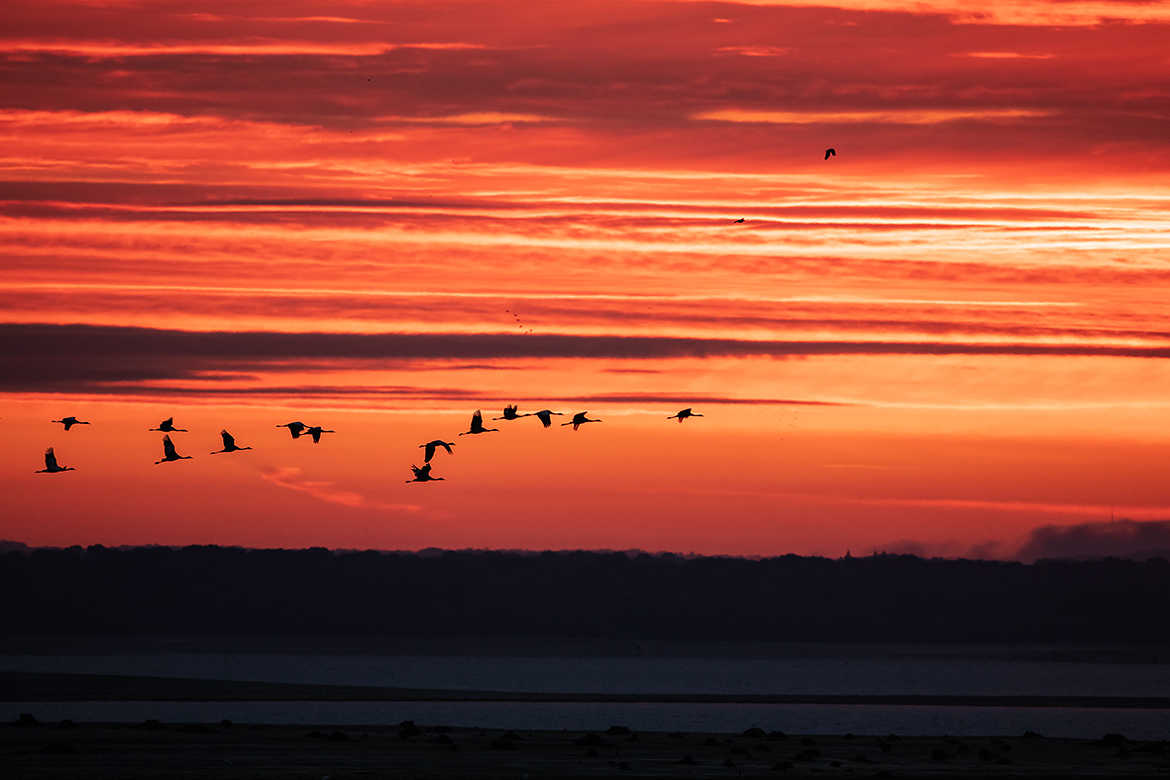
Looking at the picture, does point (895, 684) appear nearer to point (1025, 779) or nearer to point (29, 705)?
point (29, 705)

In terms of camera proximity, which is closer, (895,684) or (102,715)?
(102,715)

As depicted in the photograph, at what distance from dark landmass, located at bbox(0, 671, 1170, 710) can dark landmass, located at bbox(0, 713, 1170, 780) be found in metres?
49.2

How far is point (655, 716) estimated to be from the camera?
118625mm

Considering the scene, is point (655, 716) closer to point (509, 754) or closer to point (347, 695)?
point (347, 695)

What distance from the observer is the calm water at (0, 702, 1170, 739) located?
10325 cm

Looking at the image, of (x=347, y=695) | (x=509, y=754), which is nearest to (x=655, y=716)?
(x=347, y=695)

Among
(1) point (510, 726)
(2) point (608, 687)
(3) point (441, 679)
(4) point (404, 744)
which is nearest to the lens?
(4) point (404, 744)

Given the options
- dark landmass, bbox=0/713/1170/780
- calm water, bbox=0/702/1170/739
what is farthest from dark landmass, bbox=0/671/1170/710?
dark landmass, bbox=0/713/1170/780

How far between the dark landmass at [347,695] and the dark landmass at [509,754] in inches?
1935

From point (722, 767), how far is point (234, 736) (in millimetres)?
23720

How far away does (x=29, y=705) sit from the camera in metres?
116

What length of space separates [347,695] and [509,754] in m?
72.0

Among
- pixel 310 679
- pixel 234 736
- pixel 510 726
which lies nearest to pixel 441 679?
pixel 310 679

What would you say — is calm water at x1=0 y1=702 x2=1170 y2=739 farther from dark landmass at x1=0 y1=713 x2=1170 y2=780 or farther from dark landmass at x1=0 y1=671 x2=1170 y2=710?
dark landmass at x1=0 y1=713 x2=1170 y2=780
